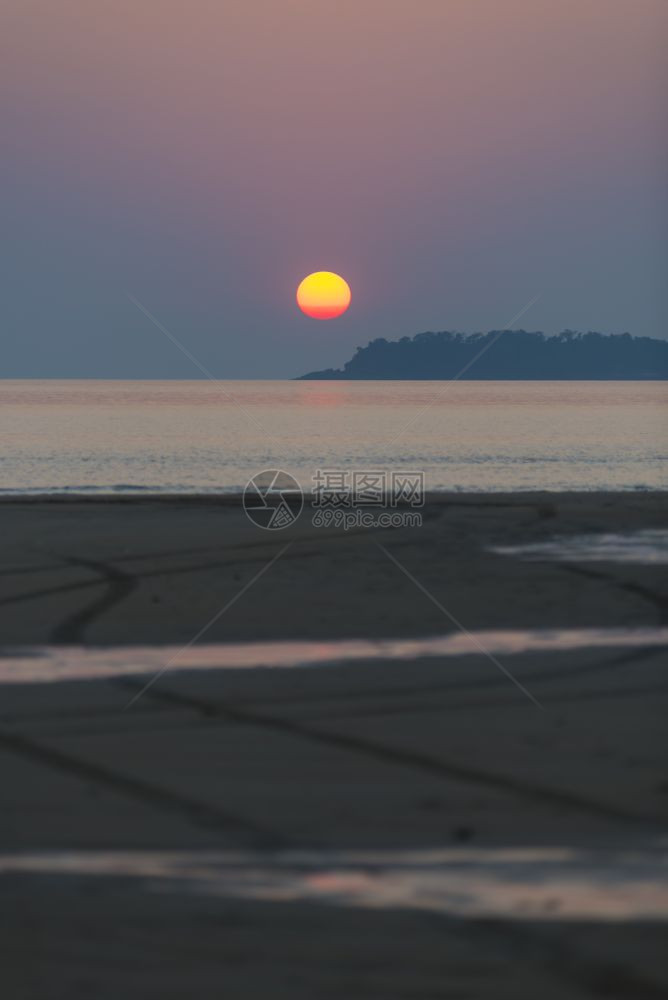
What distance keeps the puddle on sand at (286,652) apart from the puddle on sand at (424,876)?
13.8 feet

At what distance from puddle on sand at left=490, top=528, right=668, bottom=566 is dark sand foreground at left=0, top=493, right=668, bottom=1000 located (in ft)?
11.4

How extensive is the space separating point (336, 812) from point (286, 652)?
4447mm

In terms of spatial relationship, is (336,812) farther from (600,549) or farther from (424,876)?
(600,549)

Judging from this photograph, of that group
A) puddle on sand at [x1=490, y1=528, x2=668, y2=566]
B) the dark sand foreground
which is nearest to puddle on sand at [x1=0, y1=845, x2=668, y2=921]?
the dark sand foreground

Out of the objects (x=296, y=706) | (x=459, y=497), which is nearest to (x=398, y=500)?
(x=459, y=497)

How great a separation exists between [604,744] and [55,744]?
3.49 metres

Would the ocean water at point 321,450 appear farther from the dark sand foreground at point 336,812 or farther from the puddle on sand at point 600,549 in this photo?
the dark sand foreground at point 336,812

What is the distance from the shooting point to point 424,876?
5.78 metres

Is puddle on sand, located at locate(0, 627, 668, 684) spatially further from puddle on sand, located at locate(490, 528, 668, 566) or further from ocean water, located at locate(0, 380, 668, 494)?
ocean water, located at locate(0, 380, 668, 494)

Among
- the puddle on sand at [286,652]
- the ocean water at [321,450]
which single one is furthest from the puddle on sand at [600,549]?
the ocean water at [321,450]

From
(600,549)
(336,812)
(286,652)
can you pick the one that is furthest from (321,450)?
(336,812)

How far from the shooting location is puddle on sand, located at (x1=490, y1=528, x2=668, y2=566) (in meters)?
17.3

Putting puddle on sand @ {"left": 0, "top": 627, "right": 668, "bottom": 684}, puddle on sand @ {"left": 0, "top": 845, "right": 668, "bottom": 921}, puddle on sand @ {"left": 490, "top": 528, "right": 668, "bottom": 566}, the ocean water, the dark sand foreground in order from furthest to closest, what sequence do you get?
the ocean water, puddle on sand @ {"left": 490, "top": 528, "right": 668, "bottom": 566}, puddle on sand @ {"left": 0, "top": 627, "right": 668, "bottom": 684}, puddle on sand @ {"left": 0, "top": 845, "right": 668, "bottom": 921}, the dark sand foreground

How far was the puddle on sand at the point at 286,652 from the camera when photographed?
10422 mm
